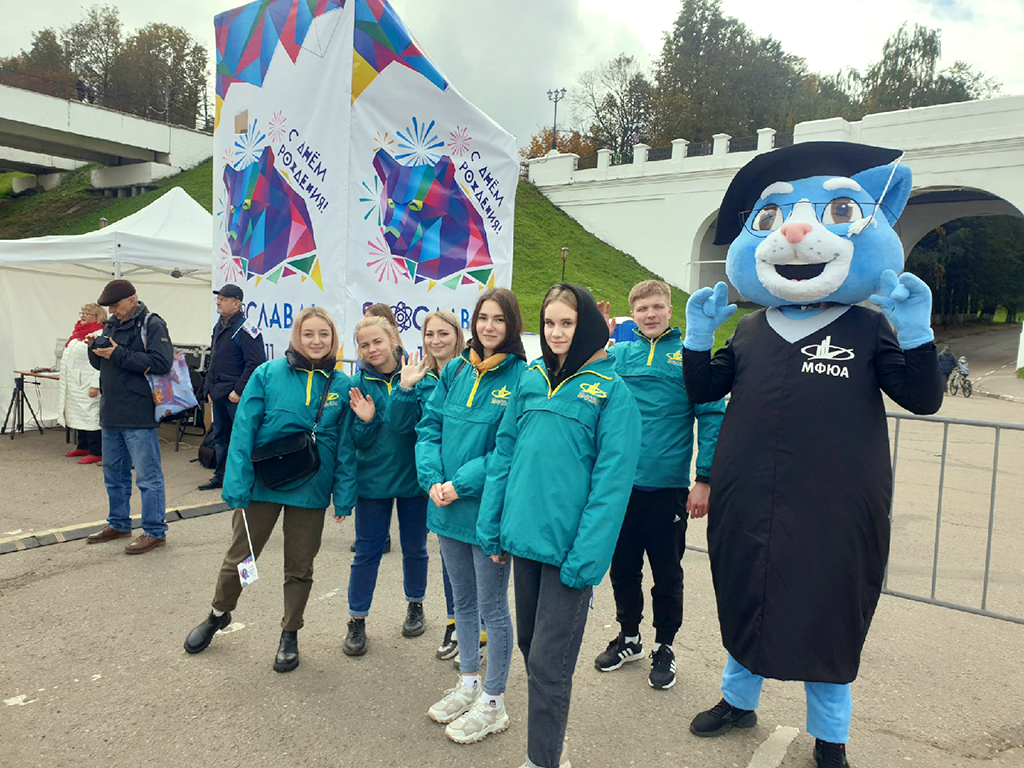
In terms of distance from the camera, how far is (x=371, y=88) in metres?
4.97

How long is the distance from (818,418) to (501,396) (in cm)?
120

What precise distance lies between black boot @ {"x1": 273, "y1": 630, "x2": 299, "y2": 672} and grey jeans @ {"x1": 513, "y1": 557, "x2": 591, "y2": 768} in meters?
1.40

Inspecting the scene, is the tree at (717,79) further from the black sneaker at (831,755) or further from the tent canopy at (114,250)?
the black sneaker at (831,755)

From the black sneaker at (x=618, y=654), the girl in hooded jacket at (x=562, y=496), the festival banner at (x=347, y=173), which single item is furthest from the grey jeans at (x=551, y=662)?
the festival banner at (x=347, y=173)

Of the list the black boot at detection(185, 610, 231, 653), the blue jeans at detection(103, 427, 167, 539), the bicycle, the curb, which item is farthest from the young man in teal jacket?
the bicycle

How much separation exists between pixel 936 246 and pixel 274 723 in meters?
46.1

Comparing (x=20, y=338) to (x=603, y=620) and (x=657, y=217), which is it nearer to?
(x=603, y=620)

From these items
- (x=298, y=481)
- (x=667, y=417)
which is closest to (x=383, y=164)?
(x=298, y=481)

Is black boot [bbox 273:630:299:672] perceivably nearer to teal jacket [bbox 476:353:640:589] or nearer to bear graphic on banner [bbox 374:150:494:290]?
teal jacket [bbox 476:353:640:589]

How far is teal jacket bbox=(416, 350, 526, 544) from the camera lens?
2820 mm

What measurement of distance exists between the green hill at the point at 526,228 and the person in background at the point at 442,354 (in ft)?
65.0

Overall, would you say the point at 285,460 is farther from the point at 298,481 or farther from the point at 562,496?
the point at 562,496

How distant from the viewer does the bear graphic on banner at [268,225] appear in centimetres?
517

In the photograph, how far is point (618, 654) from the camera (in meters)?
3.45
